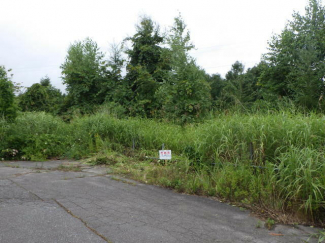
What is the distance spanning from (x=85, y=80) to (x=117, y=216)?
67.7ft

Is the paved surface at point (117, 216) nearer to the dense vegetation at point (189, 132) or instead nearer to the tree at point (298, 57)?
the dense vegetation at point (189, 132)

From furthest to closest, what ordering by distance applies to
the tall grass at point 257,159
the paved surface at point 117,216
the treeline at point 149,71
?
the treeline at point 149,71 < the tall grass at point 257,159 < the paved surface at point 117,216

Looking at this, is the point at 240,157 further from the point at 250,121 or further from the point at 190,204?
the point at 190,204

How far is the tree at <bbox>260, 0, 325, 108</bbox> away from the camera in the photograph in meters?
20.9

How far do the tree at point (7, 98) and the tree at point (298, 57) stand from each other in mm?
17203

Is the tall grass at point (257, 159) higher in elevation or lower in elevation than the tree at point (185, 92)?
lower

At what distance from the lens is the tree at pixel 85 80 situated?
23125 millimetres

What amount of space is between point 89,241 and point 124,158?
16.2 feet

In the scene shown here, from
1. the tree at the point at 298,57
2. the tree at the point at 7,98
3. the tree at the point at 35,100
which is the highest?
the tree at the point at 298,57

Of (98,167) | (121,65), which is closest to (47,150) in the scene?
(98,167)

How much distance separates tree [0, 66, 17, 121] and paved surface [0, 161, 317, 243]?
5369mm

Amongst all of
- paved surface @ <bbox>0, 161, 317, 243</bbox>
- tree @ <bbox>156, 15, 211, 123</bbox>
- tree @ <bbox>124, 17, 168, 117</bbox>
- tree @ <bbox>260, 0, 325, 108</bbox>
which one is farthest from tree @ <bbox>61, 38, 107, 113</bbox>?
paved surface @ <bbox>0, 161, 317, 243</bbox>

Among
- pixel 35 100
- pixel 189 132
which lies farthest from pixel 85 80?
pixel 189 132

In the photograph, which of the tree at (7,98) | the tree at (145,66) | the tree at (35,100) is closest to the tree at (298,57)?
the tree at (145,66)
